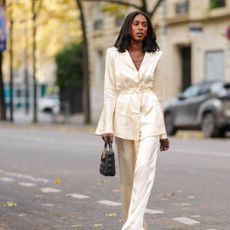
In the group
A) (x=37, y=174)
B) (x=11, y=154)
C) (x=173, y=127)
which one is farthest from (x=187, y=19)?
(x=37, y=174)

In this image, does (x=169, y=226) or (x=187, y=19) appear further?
(x=187, y=19)

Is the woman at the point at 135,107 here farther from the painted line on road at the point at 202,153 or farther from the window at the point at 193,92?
the window at the point at 193,92

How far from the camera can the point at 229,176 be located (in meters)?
11.6

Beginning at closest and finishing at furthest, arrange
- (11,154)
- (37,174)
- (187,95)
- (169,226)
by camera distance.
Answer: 1. (169,226)
2. (37,174)
3. (11,154)
4. (187,95)

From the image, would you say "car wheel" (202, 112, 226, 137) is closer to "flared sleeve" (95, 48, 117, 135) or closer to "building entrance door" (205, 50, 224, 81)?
"building entrance door" (205, 50, 224, 81)

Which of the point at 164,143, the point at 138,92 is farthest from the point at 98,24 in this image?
the point at 138,92

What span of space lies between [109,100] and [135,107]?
220mm

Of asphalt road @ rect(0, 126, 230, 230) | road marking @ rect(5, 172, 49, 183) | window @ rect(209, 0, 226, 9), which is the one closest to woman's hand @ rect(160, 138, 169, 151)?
asphalt road @ rect(0, 126, 230, 230)

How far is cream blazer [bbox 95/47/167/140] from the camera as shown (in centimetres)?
606

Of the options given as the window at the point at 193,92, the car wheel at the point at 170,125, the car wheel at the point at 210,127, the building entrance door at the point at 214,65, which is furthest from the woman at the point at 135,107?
the building entrance door at the point at 214,65

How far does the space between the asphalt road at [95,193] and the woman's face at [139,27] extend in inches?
75.9

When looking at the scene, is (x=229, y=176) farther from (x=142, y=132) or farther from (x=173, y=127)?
(x=173, y=127)

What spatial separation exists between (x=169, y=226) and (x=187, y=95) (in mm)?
17482

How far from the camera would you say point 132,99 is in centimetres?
608
